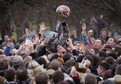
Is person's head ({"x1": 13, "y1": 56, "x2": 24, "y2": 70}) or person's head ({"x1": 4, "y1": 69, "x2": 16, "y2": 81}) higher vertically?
person's head ({"x1": 13, "y1": 56, "x2": 24, "y2": 70})

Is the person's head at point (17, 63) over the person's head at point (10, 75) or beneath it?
over

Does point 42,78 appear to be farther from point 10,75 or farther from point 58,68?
point 58,68

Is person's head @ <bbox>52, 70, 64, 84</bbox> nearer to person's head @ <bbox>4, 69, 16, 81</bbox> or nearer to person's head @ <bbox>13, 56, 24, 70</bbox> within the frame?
person's head @ <bbox>4, 69, 16, 81</bbox>

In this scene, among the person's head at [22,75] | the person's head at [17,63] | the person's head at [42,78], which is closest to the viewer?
the person's head at [42,78]

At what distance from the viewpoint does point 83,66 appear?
17.7ft

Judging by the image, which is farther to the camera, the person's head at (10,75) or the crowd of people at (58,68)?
the person's head at (10,75)

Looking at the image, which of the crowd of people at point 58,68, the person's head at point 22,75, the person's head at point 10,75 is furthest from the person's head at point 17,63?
the person's head at point 22,75

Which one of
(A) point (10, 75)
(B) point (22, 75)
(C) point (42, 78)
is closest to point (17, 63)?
(A) point (10, 75)

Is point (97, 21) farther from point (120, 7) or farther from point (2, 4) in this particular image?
point (2, 4)

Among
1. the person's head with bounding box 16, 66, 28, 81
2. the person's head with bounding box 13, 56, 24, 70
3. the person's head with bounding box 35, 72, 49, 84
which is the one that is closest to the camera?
the person's head with bounding box 35, 72, 49, 84

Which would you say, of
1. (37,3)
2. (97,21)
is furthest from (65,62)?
(37,3)

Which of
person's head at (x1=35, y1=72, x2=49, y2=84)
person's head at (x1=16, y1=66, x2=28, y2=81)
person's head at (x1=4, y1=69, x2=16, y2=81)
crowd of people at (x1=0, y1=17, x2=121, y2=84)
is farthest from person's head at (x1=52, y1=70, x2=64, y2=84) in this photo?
person's head at (x1=4, y1=69, x2=16, y2=81)

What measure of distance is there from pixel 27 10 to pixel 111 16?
671 cm

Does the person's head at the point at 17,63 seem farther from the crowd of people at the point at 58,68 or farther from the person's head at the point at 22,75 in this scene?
the person's head at the point at 22,75
